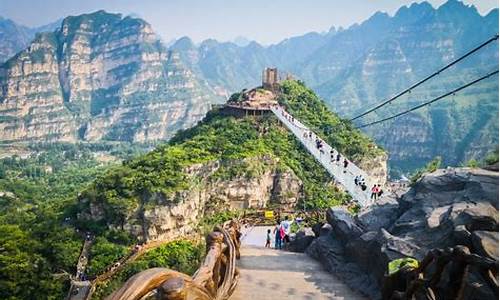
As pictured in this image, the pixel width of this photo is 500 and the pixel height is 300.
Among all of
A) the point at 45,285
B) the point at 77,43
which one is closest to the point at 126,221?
the point at 45,285

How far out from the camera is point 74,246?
62.1 feet

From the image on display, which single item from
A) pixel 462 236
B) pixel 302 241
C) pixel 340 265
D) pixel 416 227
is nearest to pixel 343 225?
pixel 340 265

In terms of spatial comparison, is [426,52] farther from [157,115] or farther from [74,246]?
[74,246]

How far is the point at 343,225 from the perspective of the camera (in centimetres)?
587

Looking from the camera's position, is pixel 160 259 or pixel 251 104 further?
pixel 251 104

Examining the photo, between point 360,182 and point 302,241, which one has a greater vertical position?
point 360,182

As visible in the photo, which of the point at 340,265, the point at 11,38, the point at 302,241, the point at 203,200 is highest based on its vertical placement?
the point at 11,38

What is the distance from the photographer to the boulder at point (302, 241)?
708 cm

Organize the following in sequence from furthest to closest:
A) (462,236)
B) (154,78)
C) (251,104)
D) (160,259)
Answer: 1. (154,78)
2. (251,104)
3. (160,259)
4. (462,236)

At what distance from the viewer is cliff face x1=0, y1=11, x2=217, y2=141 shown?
96.9 m

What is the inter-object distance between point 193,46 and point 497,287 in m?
178

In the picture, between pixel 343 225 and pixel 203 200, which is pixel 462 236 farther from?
pixel 203 200

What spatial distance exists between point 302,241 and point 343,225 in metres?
1.40

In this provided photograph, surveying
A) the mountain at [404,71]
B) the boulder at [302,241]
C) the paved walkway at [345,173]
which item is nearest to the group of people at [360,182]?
the paved walkway at [345,173]
